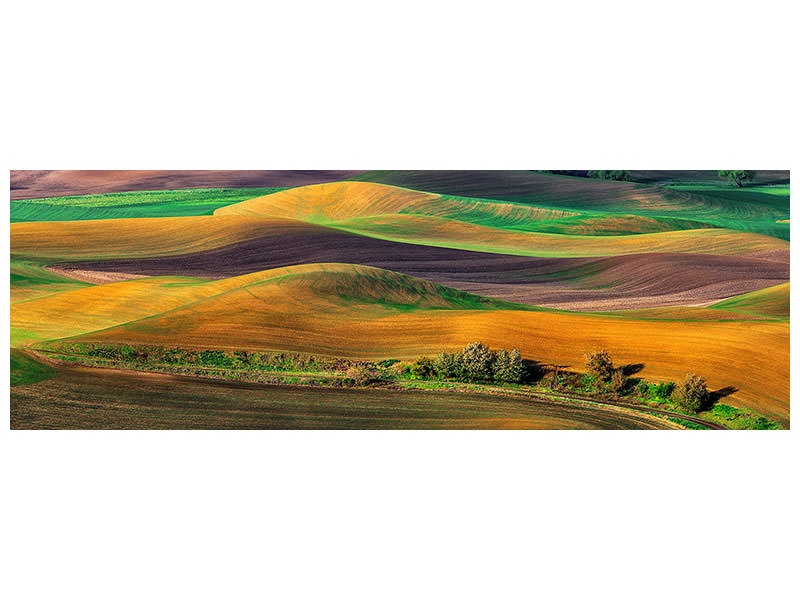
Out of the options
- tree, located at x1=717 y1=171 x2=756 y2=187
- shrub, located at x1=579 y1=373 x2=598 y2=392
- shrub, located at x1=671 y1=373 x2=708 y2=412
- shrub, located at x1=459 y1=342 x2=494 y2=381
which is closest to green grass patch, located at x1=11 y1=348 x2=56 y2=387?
shrub, located at x1=459 y1=342 x2=494 y2=381

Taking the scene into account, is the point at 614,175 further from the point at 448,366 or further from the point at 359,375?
the point at 359,375

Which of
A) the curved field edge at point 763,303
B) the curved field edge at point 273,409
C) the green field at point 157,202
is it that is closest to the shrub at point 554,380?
the curved field edge at point 273,409

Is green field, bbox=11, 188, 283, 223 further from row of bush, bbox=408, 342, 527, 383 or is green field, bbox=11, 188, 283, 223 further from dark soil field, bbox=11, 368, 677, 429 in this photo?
row of bush, bbox=408, 342, 527, 383

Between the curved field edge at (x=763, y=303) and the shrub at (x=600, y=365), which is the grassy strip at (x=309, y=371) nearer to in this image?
the shrub at (x=600, y=365)

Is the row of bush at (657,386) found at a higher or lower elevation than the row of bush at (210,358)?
lower

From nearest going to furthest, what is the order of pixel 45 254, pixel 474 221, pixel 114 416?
pixel 114 416 → pixel 45 254 → pixel 474 221

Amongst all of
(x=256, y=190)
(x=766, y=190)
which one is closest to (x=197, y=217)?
(x=256, y=190)

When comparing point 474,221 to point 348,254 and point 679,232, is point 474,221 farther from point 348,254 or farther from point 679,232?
point 679,232
